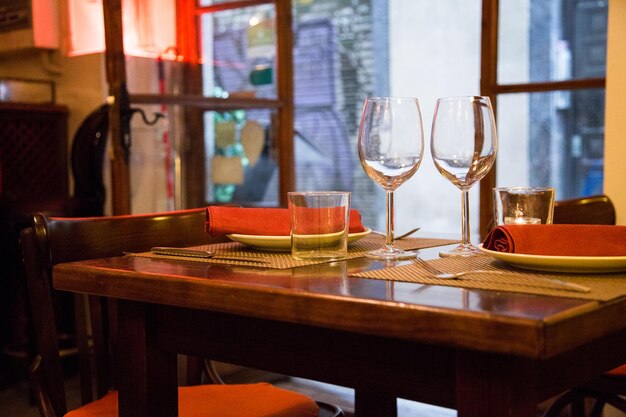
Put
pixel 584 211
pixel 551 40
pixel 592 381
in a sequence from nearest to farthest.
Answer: pixel 592 381, pixel 584 211, pixel 551 40

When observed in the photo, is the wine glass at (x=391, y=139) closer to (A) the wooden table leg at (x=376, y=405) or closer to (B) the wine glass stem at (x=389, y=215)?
(B) the wine glass stem at (x=389, y=215)

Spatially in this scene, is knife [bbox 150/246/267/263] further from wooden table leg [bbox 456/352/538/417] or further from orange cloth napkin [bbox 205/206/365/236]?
wooden table leg [bbox 456/352/538/417]

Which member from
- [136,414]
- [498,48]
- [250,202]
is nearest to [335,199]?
[136,414]

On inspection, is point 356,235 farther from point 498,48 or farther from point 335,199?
point 498,48

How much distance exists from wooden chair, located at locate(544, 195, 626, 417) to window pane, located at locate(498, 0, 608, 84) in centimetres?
105

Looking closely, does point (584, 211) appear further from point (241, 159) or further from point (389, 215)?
point (241, 159)

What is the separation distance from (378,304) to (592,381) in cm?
97

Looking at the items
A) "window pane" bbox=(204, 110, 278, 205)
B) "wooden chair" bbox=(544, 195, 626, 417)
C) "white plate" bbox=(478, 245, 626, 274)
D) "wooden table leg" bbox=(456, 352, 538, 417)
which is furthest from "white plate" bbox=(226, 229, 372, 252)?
"window pane" bbox=(204, 110, 278, 205)

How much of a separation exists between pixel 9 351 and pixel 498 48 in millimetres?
2162

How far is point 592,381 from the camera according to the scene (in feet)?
4.82

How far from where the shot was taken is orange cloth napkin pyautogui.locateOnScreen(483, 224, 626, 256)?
2.79 ft

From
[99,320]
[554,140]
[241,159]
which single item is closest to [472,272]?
[99,320]

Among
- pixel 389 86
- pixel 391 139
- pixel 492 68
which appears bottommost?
pixel 391 139

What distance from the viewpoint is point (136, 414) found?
3.16 feet
